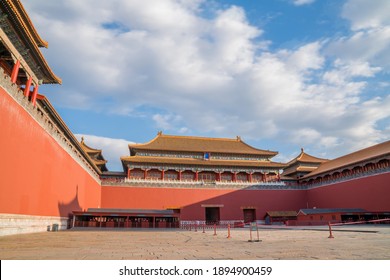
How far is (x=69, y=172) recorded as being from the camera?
21812 millimetres

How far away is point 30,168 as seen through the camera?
47.5 feet

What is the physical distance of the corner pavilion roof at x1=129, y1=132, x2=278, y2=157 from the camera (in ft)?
122

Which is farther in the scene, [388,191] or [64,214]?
[388,191]

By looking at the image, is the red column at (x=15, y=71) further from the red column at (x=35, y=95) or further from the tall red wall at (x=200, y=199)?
the tall red wall at (x=200, y=199)

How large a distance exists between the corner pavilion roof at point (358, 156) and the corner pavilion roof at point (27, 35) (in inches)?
1100

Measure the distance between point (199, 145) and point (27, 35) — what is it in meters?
27.8

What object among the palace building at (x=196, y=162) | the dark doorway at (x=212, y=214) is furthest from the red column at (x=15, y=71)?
the dark doorway at (x=212, y=214)

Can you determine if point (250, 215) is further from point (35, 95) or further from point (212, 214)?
point (35, 95)

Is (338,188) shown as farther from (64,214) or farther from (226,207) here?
(64,214)

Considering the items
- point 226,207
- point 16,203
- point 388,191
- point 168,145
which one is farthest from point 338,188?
point 16,203

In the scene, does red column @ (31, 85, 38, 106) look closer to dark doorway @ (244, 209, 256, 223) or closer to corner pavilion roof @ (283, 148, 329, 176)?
dark doorway @ (244, 209, 256, 223)

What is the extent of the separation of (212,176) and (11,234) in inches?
1054

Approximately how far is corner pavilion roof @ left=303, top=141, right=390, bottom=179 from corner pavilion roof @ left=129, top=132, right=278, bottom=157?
6805mm

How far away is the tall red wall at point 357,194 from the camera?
26.6 m
